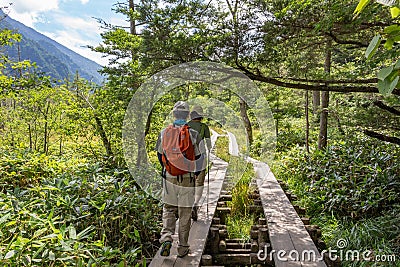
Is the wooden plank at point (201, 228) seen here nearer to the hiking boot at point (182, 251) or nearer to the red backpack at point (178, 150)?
the hiking boot at point (182, 251)

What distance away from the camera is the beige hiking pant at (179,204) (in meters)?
3.81

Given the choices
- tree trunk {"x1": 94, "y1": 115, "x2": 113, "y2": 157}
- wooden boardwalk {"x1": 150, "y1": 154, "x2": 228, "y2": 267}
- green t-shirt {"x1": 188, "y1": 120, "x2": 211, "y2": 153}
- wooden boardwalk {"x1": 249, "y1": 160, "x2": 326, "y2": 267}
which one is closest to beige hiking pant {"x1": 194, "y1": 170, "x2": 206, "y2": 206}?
wooden boardwalk {"x1": 150, "y1": 154, "x2": 228, "y2": 267}

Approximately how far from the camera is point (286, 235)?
4.29 metres

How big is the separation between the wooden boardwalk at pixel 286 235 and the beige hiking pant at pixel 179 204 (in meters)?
1.07

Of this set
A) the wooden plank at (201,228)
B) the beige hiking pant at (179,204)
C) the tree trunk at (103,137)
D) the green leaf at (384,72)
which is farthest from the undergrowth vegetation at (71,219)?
the green leaf at (384,72)

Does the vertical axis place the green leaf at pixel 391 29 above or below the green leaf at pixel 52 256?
above

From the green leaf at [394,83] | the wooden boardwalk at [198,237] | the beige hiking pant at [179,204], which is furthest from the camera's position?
the beige hiking pant at [179,204]

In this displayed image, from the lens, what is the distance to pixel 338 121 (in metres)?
8.87

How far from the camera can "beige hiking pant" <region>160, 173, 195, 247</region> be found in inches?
150

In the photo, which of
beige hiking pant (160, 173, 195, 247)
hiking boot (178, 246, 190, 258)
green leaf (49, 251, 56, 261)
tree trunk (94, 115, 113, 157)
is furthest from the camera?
tree trunk (94, 115, 113, 157)

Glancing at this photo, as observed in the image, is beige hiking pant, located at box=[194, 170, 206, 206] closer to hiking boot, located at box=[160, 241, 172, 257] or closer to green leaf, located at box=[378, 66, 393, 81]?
hiking boot, located at box=[160, 241, 172, 257]

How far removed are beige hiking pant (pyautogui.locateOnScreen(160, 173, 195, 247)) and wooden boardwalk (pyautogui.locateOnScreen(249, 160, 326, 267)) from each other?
41.9 inches

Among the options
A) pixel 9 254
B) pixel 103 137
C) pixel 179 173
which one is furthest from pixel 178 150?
pixel 103 137

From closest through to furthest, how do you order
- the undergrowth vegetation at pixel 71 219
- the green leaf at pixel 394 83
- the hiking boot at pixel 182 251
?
the green leaf at pixel 394 83
the undergrowth vegetation at pixel 71 219
the hiking boot at pixel 182 251
